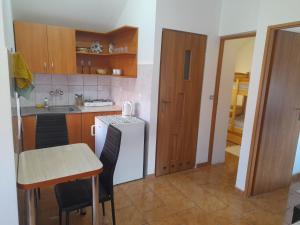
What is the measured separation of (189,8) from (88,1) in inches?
56.9

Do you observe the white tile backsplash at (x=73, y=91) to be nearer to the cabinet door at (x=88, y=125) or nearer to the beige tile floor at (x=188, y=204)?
the cabinet door at (x=88, y=125)

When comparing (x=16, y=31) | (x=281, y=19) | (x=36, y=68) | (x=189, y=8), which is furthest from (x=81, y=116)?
(x=281, y=19)

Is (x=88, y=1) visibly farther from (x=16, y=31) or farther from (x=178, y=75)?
(x=178, y=75)

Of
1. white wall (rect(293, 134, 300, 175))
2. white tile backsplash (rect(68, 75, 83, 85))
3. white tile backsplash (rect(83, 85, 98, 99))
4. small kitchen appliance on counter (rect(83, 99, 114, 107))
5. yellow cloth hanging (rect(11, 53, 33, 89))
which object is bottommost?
white wall (rect(293, 134, 300, 175))

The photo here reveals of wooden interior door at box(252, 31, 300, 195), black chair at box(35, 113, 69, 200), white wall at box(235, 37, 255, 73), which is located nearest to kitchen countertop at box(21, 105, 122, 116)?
black chair at box(35, 113, 69, 200)

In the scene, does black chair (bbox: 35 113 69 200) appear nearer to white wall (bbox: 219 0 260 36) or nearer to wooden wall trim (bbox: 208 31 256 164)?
wooden wall trim (bbox: 208 31 256 164)

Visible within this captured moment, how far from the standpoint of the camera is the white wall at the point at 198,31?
8.92 ft

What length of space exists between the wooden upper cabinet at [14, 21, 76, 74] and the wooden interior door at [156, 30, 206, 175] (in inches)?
57.1

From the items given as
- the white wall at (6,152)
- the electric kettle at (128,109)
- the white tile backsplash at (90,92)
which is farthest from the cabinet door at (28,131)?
the white wall at (6,152)

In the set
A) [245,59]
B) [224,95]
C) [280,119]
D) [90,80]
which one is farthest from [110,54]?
[245,59]

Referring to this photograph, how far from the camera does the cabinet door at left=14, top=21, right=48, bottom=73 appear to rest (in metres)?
2.90

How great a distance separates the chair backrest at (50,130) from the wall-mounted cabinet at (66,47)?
1.09 m

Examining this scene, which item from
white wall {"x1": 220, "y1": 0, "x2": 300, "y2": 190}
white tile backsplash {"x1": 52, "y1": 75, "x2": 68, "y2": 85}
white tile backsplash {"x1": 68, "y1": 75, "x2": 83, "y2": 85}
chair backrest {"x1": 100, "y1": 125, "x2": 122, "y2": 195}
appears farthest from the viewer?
white tile backsplash {"x1": 68, "y1": 75, "x2": 83, "y2": 85}

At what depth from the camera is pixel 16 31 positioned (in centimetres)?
287
